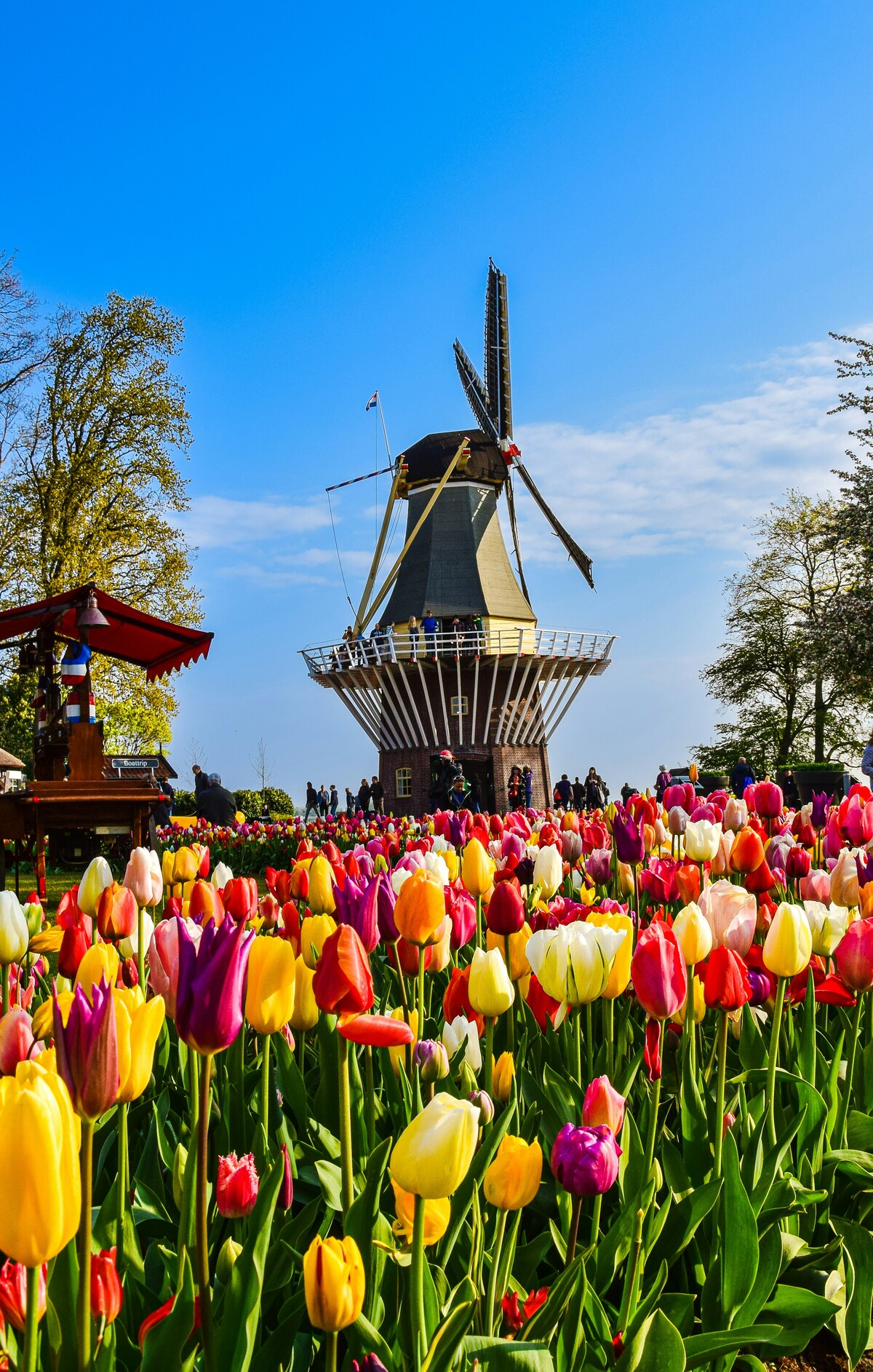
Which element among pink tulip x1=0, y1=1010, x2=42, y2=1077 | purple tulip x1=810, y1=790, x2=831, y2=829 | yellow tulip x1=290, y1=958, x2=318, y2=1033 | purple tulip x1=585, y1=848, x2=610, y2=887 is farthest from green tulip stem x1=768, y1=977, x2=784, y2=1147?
purple tulip x1=810, y1=790, x2=831, y2=829

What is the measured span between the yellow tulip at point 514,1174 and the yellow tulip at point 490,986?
0.46 metres

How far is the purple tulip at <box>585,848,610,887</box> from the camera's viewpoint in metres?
3.44

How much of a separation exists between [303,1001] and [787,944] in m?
0.89

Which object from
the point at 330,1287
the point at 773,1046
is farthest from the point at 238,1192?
the point at 773,1046

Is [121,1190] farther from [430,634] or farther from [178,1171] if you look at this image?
[430,634]

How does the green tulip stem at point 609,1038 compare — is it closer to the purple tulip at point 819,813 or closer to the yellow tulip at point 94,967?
the yellow tulip at point 94,967

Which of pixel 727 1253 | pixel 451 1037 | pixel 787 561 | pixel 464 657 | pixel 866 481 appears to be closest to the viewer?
pixel 727 1253

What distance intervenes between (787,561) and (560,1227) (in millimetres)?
39949

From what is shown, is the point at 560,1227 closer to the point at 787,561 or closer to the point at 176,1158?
the point at 176,1158

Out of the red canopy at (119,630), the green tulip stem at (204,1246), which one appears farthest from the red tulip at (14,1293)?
the red canopy at (119,630)

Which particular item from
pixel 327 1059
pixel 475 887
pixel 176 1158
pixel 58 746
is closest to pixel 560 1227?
pixel 327 1059

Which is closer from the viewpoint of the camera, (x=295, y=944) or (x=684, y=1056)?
(x=684, y=1056)

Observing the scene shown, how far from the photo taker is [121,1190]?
1.48 metres

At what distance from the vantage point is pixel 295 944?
7.66ft
